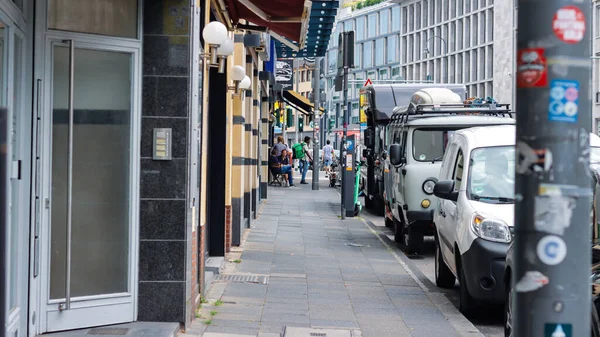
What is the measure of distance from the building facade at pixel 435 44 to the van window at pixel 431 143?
237 feet

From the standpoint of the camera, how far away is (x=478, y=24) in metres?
99.6

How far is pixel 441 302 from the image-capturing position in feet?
34.8

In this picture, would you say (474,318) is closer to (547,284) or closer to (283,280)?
(283,280)

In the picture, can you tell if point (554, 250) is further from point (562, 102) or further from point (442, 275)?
point (442, 275)

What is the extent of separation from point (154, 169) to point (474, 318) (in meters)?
3.75

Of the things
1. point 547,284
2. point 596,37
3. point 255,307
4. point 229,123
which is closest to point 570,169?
point 547,284

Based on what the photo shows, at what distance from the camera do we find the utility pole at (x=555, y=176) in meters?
2.81

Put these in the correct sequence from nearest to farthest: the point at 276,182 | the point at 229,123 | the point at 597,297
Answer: the point at 597,297
the point at 229,123
the point at 276,182

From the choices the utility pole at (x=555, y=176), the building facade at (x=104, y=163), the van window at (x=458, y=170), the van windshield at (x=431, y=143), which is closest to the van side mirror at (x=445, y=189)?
the van window at (x=458, y=170)

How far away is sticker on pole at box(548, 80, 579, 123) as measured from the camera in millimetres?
2820

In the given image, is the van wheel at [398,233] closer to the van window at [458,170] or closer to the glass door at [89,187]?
the van window at [458,170]

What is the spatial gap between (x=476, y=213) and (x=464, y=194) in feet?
2.37

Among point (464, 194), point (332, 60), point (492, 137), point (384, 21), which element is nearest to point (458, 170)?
point (492, 137)

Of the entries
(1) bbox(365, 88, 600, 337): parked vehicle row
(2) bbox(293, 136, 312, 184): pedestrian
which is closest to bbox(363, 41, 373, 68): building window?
(2) bbox(293, 136, 312, 184): pedestrian
